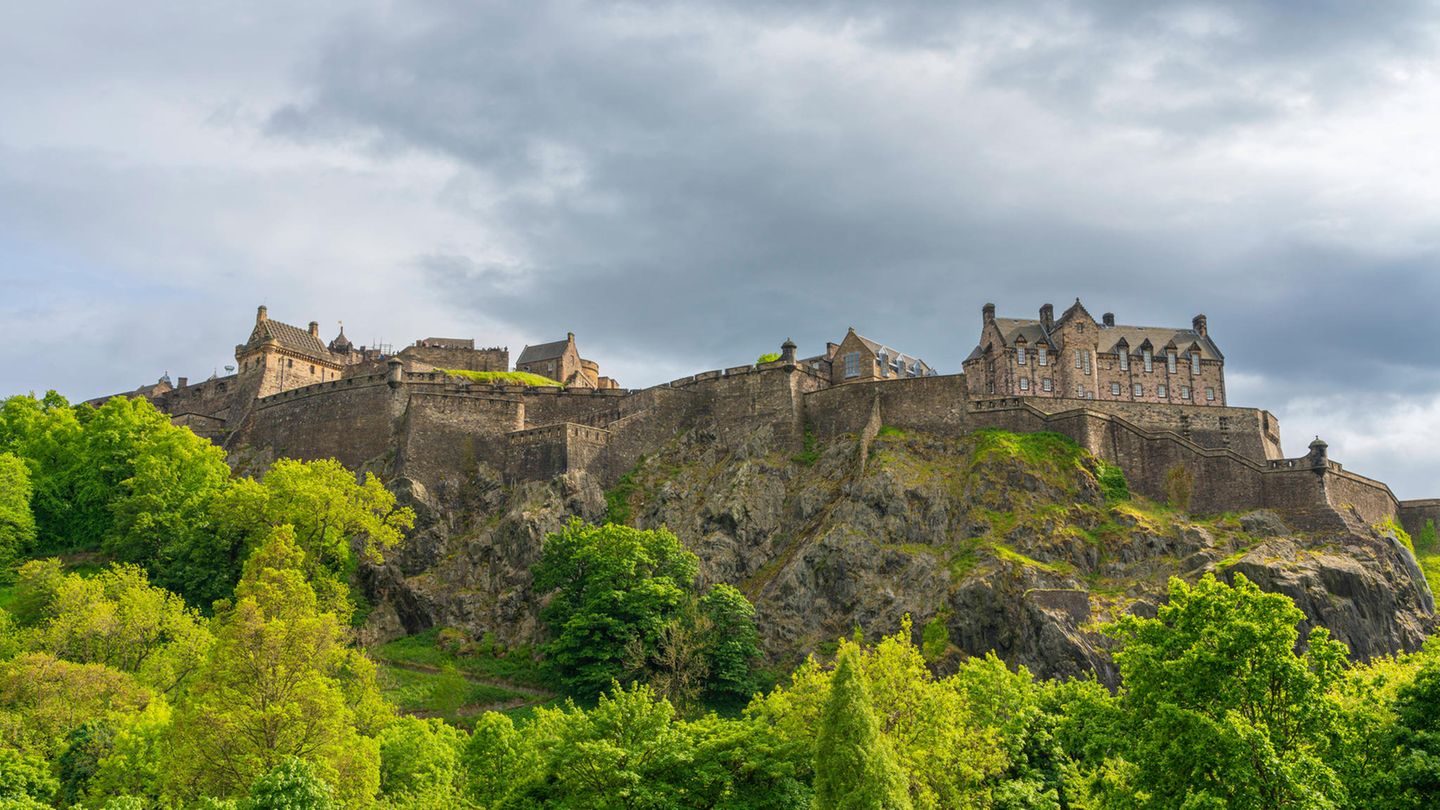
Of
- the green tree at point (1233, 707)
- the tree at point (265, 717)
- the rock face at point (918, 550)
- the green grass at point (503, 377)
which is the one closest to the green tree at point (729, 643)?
the rock face at point (918, 550)

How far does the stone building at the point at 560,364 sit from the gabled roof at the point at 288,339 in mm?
14801

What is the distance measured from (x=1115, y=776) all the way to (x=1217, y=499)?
127 ft

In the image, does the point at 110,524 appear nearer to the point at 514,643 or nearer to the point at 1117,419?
the point at 514,643

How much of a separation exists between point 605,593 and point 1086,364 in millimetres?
35904

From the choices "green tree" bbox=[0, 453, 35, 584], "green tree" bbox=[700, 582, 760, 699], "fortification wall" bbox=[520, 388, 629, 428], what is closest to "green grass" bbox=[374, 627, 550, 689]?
"green tree" bbox=[700, 582, 760, 699]

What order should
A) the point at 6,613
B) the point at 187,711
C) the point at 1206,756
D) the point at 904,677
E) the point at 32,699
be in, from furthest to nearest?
1. the point at 6,613
2. the point at 32,699
3. the point at 904,677
4. the point at 187,711
5. the point at 1206,756

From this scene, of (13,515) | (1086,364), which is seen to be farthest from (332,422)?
(1086,364)

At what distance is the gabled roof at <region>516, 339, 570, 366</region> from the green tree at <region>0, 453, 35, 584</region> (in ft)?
124

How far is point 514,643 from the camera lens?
70562 millimetres

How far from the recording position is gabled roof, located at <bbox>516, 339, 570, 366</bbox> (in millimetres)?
105500

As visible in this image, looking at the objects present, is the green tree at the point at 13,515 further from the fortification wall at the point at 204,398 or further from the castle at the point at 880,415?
the fortification wall at the point at 204,398

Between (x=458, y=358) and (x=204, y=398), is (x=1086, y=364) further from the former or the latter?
(x=204, y=398)

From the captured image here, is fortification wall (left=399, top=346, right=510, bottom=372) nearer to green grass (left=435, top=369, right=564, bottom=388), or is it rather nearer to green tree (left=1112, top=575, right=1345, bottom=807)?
green grass (left=435, top=369, right=564, bottom=388)

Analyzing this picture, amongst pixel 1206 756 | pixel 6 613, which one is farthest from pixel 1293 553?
pixel 6 613
